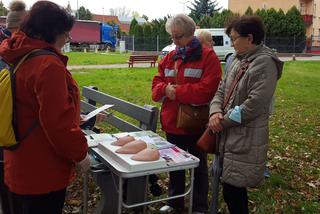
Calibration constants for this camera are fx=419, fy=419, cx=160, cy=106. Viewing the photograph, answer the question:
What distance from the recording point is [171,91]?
3678 millimetres

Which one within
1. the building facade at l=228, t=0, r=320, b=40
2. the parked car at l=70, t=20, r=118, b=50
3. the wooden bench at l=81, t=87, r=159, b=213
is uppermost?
the building facade at l=228, t=0, r=320, b=40

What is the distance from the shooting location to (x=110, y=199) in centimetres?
369

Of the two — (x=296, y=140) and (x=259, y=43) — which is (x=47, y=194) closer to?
(x=259, y=43)

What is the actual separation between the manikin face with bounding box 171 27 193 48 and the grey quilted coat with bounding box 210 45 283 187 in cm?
67

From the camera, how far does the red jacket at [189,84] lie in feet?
11.9

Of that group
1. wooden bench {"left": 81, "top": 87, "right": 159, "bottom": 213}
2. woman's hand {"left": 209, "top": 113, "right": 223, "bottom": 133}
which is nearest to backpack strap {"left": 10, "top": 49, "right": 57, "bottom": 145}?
wooden bench {"left": 81, "top": 87, "right": 159, "bottom": 213}

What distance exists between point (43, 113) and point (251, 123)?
154cm

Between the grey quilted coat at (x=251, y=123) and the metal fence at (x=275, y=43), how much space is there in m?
32.5

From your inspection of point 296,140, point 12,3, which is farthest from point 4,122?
point 296,140

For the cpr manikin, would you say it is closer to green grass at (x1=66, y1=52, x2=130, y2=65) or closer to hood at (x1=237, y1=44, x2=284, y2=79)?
hood at (x1=237, y1=44, x2=284, y2=79)

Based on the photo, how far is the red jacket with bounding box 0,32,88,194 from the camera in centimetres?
227

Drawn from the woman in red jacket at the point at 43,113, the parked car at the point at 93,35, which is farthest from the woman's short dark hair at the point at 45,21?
the parked car at the point at 93,35

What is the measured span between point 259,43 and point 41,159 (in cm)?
179

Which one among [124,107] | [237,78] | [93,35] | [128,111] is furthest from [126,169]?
[93,35]
